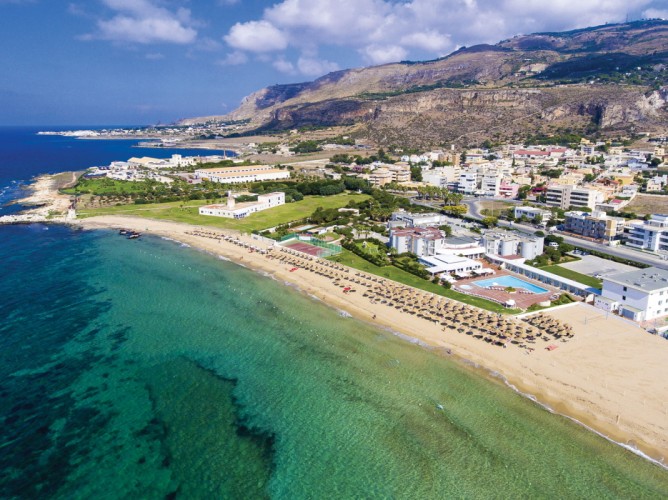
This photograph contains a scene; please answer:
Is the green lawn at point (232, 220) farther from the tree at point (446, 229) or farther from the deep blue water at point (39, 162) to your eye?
the tree at point (446, 229)

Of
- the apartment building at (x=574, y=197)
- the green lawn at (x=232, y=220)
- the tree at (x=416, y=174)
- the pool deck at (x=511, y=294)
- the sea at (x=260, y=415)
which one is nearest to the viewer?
the sea at (x=260, y=415)

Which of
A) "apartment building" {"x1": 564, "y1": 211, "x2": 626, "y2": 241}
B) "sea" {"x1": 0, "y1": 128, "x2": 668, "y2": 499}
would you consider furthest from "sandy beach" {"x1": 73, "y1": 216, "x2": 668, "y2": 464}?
"apartment building" {"x1": 564, "y1": 211, "x2": 626, "y2": 241}

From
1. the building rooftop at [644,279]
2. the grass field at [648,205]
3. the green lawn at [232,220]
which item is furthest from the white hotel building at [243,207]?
the grass field at [648,205]

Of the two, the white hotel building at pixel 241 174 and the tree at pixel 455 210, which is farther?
the white hotel building at pixel 241 174

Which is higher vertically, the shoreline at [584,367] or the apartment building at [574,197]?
the apartment building at [574,197]

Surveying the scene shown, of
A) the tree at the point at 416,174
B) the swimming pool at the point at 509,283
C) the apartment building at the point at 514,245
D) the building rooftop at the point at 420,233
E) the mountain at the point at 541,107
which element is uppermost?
the mountain at the point at 541,107

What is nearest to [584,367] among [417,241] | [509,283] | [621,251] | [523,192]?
[509,283]
